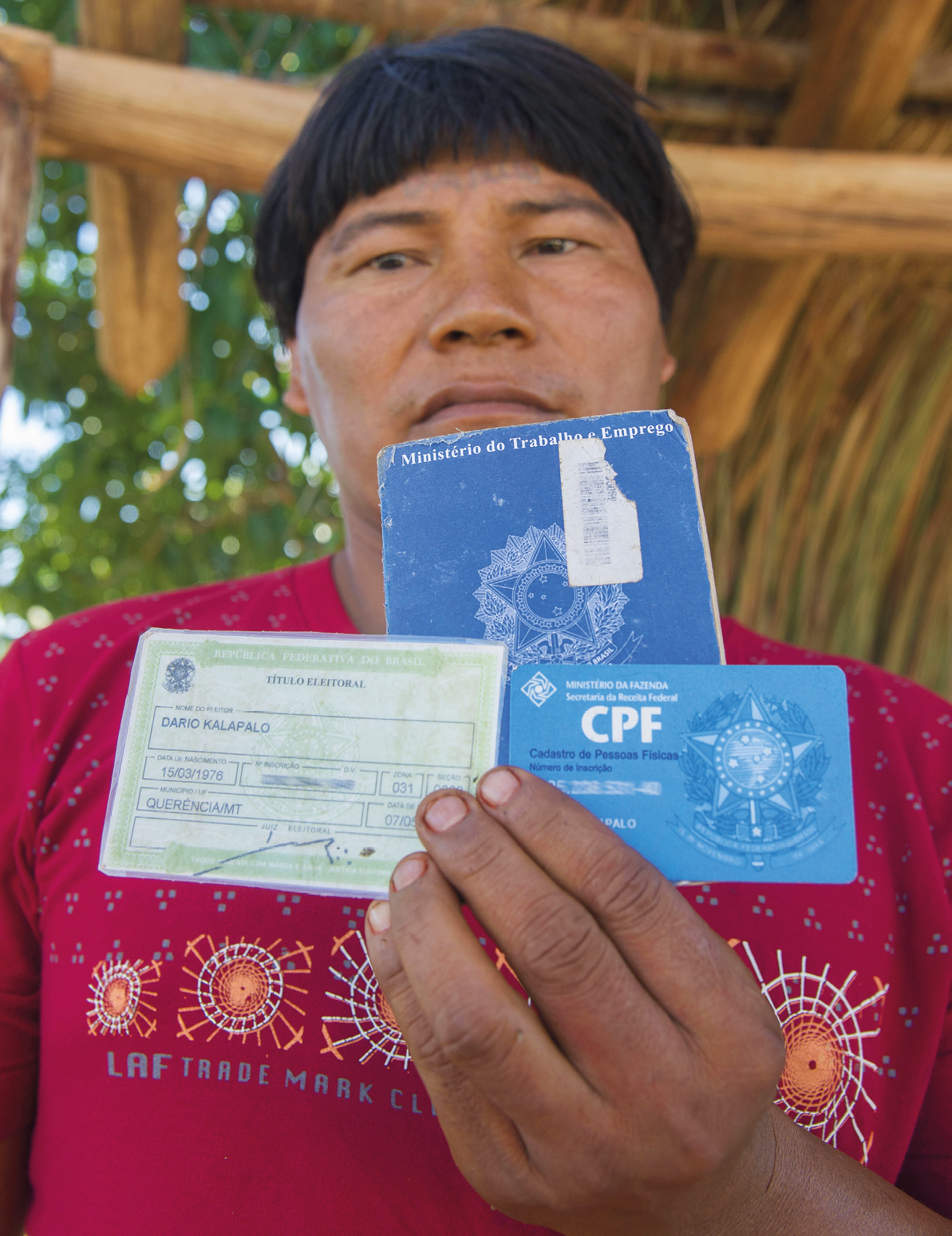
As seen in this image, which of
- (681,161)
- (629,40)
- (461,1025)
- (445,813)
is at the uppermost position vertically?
(629,40)

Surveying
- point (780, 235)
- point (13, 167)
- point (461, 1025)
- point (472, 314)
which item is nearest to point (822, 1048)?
point (461, 1025)

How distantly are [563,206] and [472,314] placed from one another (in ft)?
0.92

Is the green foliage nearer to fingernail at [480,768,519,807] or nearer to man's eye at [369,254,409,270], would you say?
man's eye at [369,254,409,270]

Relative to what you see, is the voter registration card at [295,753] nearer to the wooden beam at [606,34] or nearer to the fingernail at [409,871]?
the fingernail at [409,871]

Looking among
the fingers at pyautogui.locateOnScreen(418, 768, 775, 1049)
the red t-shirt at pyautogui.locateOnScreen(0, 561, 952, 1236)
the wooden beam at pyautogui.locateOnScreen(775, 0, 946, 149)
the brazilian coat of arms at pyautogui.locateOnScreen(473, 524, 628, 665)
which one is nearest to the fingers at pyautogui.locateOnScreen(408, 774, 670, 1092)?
the fingers at pyautogui.locateOnScreen(418, 768, 775, 1049)

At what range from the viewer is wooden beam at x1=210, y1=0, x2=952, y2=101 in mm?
1989

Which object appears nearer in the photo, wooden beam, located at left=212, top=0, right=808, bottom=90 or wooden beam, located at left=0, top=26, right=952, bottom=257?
wooden beam, located at left=0, top=26, right=952, bottom=257

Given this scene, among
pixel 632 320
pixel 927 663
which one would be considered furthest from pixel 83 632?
pixel 927 663

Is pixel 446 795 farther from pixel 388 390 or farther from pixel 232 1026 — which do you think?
pixel 388 390

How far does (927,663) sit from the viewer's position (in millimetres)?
2875

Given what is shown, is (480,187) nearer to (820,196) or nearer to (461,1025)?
(820,196)

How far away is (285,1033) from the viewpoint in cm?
98

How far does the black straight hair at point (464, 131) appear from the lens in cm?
137

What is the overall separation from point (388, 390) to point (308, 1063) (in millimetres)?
880
